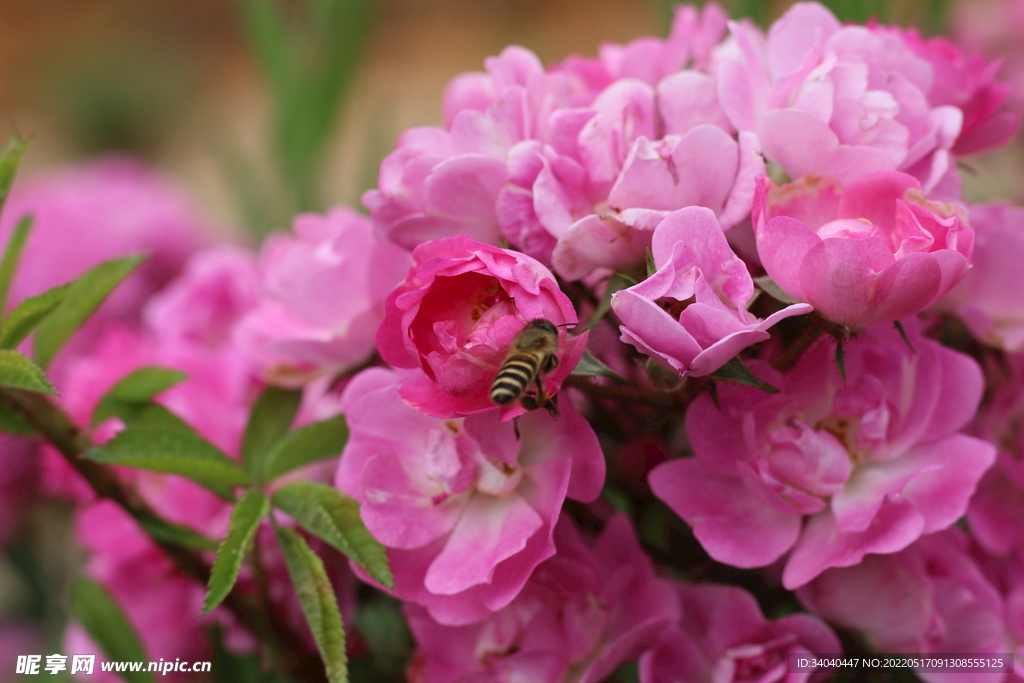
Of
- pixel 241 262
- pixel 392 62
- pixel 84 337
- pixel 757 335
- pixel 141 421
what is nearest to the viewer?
pixel 757 335

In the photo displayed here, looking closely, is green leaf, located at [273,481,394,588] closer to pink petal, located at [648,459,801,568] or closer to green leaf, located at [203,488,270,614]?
green leaf, located at [203,488,270,614]

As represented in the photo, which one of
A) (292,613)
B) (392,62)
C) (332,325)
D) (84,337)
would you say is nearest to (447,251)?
(332,325)

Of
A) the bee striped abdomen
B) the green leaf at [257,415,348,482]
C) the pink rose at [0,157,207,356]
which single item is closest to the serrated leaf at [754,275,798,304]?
the bee striped abdomen

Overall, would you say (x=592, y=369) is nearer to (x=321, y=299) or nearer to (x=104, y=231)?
(x=321, y=299)

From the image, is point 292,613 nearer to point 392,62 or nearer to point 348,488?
point 348,488

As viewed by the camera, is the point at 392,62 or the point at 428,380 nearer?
the point at 428,380

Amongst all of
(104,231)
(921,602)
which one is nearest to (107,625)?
(921,602)
